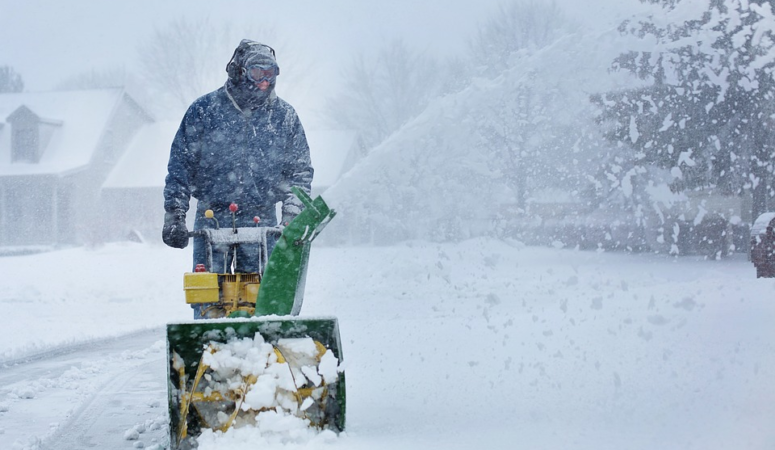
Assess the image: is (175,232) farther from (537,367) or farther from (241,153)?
(537,367)

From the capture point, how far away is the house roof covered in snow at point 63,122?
32.2 meters

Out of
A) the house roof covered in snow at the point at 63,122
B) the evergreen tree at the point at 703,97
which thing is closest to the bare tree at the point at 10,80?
the house roof covered in snow at the point at 63,122

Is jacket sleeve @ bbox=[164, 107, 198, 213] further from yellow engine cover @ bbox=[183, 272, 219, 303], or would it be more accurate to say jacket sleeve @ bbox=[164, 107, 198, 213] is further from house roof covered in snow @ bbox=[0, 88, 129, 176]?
house roof covered in snow @ bbox=[0, 88, 129, 176]

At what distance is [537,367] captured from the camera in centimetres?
505

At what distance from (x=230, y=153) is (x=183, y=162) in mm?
260

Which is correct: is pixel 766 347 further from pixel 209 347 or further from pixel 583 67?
pixel 583 67

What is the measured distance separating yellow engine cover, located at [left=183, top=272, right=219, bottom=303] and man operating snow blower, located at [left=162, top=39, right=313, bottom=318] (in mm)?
556

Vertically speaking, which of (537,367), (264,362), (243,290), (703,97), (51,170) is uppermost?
(51,170)

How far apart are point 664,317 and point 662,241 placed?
12.2 meters

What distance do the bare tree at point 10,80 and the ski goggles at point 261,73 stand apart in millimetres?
61099

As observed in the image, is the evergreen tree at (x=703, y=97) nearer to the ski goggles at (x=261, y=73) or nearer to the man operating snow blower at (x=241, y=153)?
the man operating snow blower at (x=241, y=153)

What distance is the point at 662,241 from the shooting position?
56.3ft

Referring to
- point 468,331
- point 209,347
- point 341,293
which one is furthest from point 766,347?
point 341,293

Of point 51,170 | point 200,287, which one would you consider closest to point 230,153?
point 200,287
